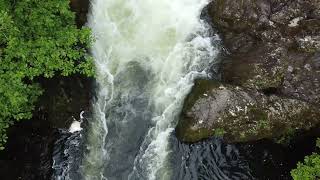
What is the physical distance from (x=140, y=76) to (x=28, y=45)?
5623mm

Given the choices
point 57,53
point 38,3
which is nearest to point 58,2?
point 38,3

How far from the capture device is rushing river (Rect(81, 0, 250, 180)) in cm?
1661

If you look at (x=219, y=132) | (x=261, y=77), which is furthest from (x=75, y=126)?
(x=261, y=77)

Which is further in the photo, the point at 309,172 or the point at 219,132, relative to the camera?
the point at 219,132

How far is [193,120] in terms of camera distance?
1616 centimetres

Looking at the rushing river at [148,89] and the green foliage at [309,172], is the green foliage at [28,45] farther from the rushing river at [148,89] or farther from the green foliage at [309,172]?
the green foliage at [309,172]

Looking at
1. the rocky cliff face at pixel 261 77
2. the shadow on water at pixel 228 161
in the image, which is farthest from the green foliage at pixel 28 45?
the shadow on water at pixel 228 161

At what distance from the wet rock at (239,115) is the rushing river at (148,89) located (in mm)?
741

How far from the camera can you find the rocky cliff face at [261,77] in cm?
1628

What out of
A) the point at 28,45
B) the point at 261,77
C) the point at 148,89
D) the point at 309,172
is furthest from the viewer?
the point at 148,89

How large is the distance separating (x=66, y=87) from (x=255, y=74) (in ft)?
25.1

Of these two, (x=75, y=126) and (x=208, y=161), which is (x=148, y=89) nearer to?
(x=75, y=126)

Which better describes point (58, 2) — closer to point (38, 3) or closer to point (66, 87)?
point (38, 3)

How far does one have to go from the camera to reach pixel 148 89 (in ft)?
58.2
